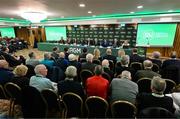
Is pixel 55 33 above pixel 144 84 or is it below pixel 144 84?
above

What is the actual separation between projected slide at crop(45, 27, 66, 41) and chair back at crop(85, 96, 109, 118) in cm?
1466

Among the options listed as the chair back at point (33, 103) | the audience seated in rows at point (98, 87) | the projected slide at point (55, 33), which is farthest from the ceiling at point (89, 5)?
the projected slide at point (55, 33)

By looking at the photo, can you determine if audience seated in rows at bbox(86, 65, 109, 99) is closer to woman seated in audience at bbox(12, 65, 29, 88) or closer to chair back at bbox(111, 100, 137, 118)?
chair back at bbox(111, 100, 137, 118)

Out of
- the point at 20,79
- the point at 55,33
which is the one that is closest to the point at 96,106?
the point at 20,79

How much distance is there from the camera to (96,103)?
2484 millimetres

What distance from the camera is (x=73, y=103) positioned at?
2619 millimetres

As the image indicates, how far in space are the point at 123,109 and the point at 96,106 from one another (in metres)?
0.41

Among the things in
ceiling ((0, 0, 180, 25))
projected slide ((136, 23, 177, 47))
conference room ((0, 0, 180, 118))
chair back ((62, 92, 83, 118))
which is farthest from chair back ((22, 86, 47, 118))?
projected slide ((136, 23, 177, 47))

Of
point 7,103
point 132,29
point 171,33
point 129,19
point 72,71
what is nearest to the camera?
point 72,71

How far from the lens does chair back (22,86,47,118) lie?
2.63 m

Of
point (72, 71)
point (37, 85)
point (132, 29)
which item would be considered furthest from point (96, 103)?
point (132, 29)

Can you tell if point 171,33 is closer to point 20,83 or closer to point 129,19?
point 129,19

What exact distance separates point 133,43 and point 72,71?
1039 cm

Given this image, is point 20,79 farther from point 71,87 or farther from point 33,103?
point 71,87
